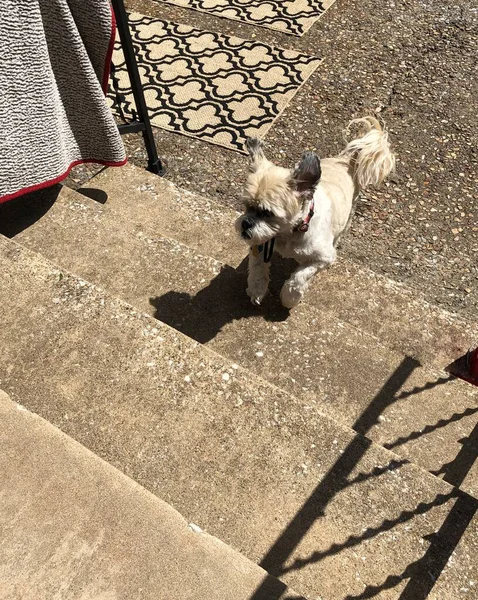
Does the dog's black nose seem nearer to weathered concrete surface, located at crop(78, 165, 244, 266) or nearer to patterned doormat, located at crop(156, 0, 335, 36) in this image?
weathered concrete surface, located at crop(78, 165, 244, 266)

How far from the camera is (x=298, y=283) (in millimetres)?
3086

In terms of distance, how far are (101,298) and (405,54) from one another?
4.76 metres

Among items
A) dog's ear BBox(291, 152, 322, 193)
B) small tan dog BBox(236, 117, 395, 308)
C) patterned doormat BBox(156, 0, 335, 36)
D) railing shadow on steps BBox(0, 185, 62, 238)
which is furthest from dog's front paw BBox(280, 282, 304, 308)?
patterned doormat BBox(156, 0, 335, 36)

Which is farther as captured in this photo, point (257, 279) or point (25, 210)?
point (25, 210)

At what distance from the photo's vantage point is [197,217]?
12.5ft

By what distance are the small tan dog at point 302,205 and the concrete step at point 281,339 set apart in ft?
0.73

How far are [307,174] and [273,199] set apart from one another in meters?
0.21

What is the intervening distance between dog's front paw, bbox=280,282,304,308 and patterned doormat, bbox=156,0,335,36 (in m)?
3.97

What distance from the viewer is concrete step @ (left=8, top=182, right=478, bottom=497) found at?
8.51ft

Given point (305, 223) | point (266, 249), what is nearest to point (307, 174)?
point (305, 223)

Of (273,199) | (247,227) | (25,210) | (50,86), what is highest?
(50,86)

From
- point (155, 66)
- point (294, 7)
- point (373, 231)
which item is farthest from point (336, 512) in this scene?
point (294, 7)

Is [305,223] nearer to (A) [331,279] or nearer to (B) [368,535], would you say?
(A) [331,279]

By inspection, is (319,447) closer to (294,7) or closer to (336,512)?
(336,512)
